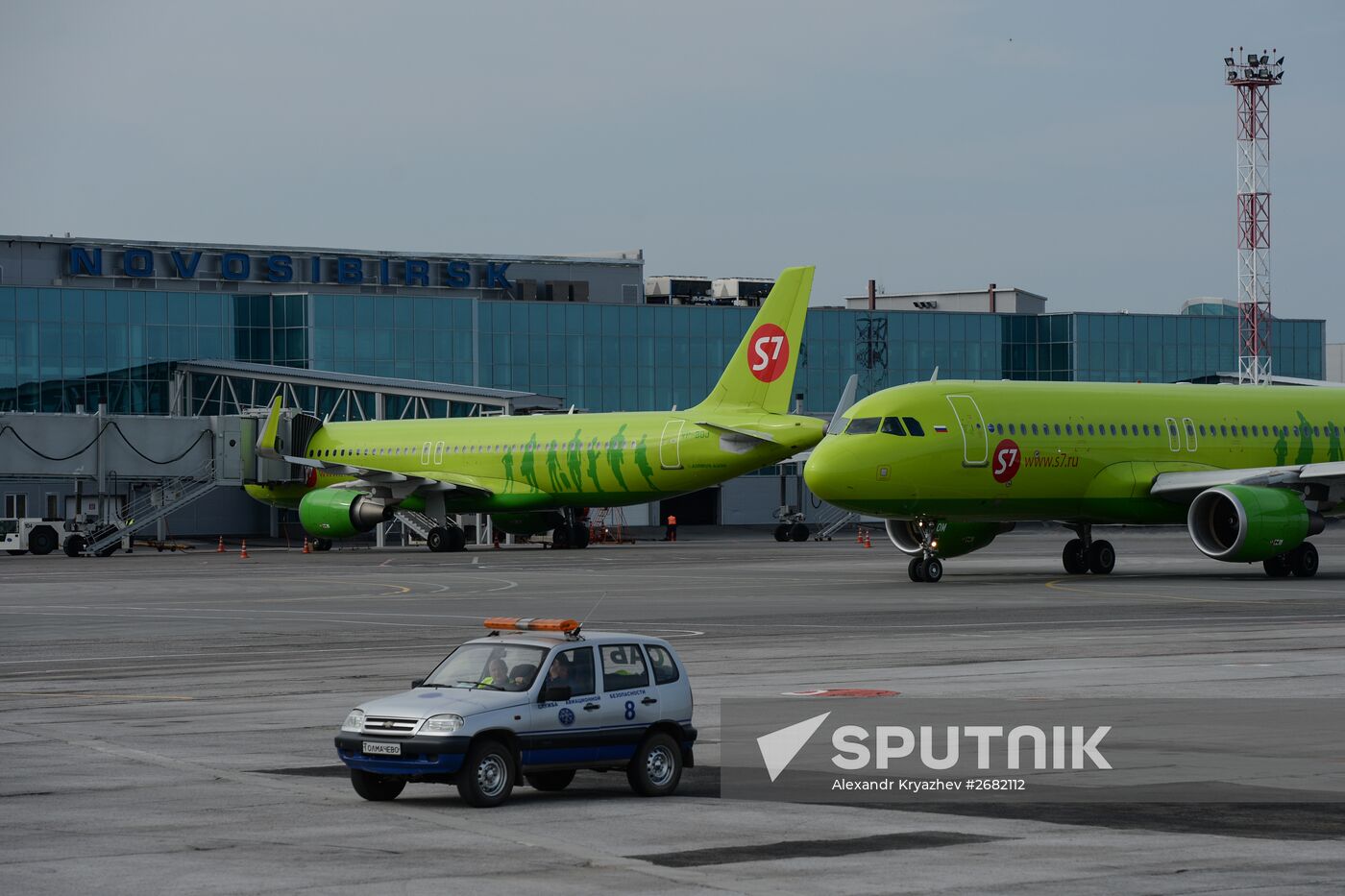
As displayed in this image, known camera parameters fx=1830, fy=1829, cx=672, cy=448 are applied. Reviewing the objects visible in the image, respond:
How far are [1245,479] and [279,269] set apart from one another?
262 ft

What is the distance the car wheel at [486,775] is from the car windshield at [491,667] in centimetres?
72

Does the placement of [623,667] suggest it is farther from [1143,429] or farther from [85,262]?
[85,262]

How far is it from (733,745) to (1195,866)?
7.35 metres

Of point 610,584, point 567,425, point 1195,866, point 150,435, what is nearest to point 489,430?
point 567,425

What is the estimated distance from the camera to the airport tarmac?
42.5ft

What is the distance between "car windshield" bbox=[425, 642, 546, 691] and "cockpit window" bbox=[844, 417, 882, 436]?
29524mm

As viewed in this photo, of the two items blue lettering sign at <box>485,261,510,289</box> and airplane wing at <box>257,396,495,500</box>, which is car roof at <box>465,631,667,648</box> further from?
blue lettering sign at <box>485,261,510,289</box>

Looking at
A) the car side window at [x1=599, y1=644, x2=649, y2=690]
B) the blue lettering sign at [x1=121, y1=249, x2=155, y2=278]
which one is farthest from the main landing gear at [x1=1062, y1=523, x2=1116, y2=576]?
the blue lettering sign at [x1=121, y1=249, x2=155, y2=278]

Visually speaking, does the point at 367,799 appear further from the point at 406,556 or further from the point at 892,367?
the point at 892,367

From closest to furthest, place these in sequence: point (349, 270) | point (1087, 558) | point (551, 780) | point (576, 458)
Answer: point (551, 780)
point (1087, 558)
point (576, 458)
point (349, 270)

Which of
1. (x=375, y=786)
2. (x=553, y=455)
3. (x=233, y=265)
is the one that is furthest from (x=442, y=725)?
(x=233, y=265)

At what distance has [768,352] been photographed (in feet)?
233

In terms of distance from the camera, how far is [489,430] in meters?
77.6

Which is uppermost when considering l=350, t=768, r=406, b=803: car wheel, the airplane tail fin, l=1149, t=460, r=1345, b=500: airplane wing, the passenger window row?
the airplane tail fin
